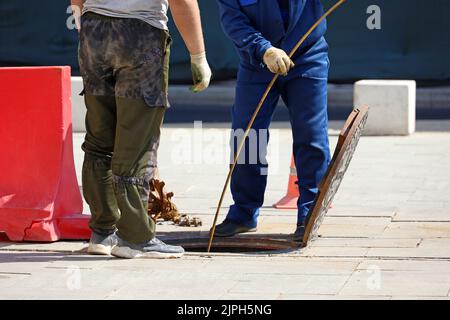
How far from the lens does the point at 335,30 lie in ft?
50.9

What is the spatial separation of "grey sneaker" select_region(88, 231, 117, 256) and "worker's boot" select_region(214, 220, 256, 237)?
0.75 m

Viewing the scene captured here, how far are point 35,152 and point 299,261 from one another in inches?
68.9

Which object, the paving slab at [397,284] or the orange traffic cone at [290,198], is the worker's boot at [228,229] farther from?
the paving slab at [397,284]

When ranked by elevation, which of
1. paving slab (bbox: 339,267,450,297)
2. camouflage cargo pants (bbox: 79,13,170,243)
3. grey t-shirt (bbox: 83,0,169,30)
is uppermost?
grey t-shirt (bbox: 83,0,169,30)

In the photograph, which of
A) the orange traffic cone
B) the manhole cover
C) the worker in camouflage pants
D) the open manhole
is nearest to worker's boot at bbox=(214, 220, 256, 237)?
the open manhole

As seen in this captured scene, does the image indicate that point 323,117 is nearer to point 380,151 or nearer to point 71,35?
point 380,151

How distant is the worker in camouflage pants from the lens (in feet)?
20.1

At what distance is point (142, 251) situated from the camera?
635cm

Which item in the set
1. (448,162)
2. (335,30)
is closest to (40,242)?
(448,162)

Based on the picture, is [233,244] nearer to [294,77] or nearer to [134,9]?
[294,77]

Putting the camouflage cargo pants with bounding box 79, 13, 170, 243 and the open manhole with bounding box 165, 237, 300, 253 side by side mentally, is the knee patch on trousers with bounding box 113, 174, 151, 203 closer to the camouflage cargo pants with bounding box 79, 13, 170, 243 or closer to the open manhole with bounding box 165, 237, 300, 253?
the camouflage cargo pants with bounding box 79, 13, 170, 243

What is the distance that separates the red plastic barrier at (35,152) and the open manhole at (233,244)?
58cm

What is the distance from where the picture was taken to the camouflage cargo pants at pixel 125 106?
613 cm

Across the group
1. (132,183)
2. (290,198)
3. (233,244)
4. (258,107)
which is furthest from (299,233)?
(290,198)
